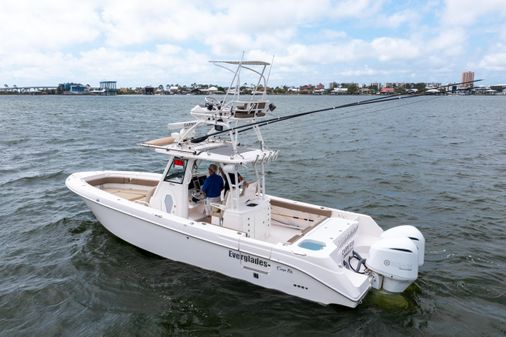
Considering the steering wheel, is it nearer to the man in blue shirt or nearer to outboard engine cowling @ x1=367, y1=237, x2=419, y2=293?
the man in blue shirt

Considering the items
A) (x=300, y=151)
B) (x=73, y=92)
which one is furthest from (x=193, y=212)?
(x=73, y=92)

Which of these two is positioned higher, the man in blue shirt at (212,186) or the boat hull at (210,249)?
the man in blue shirt at (212,186)

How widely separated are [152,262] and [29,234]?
12.8 ft

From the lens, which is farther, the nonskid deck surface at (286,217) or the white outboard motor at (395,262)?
the nonskid deck surface at (286,217)

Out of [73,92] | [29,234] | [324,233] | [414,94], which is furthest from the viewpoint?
[73,92]

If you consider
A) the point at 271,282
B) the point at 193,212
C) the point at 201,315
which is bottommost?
the point at 201,315

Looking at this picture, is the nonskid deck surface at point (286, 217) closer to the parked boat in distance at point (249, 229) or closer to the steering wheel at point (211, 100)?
the parked boat in distance at point (249, 229)

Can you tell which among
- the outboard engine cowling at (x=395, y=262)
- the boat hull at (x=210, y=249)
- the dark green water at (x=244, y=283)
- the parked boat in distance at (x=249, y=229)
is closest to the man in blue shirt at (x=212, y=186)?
the parked boat in distance at (x=249, y=229)

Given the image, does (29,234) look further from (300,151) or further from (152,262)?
(300,151)

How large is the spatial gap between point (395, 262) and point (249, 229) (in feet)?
9.23

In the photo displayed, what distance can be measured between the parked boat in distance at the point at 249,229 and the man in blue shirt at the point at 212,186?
18 centimetres

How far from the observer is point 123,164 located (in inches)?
739

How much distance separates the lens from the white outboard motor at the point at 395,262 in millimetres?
6742

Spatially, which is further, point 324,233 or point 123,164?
point 123,164
